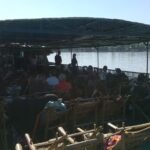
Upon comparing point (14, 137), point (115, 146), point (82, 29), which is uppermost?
point (82, 29)

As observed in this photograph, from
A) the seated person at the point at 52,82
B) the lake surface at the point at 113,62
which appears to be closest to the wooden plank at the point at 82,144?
the seated person at the point at 52,82

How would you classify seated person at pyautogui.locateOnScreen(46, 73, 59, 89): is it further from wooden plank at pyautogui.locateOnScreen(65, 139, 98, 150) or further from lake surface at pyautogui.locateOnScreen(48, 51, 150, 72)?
lake surface at pyautogui.locateOnScreen(48, 51, 150, 72)

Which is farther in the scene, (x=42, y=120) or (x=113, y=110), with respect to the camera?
(x=113, y=110)

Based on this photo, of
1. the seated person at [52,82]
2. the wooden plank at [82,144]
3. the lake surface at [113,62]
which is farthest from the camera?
the lake surface at [113,62]

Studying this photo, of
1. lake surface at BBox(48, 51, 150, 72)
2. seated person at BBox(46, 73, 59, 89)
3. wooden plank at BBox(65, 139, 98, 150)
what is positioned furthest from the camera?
lake surface at BBox(48, 51, 150, 72)

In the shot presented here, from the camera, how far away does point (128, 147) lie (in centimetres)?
675

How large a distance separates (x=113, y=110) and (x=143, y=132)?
12.9ft

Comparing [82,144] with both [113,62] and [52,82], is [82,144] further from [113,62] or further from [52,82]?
[113,62]

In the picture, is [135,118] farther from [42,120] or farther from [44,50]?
[44,50]

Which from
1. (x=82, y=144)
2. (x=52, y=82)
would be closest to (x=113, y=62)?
(x=52, y=82)

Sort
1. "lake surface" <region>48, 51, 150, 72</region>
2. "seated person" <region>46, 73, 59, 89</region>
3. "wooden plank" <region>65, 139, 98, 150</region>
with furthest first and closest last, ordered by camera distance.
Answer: "lake surface" <region>48, 51, 150, 72</region> → "seated person" <region>46, 73, 59, 89</region> → "wooden plank" <region>65, 139, 98, 150</region>

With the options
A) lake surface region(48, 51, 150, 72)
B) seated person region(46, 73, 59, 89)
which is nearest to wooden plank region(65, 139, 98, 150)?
seated person region(46, 73, 59, 89)

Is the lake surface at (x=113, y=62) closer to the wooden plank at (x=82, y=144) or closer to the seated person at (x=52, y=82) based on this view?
the seated person at (x=52, y=82)

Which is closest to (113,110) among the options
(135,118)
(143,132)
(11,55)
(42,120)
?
(135,118)
